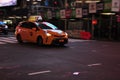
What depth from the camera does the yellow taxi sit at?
2140 centimetres

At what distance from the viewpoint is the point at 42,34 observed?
21672mm

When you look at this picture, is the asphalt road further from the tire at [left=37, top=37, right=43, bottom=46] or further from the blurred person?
the blurred person

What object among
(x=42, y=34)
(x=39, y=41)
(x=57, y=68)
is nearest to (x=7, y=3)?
(x=39, y=41)

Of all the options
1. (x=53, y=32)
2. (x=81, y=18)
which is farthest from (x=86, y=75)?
(x=81, y=18)

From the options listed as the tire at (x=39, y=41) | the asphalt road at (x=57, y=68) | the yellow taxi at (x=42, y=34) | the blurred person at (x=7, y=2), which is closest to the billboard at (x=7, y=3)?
the blurred person at (x=7, y=2)

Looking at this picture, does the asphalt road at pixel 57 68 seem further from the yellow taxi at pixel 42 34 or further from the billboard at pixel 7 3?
the billboard at pixel 7 3

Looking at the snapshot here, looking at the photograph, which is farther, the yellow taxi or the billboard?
the billboard

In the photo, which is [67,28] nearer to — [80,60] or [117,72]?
[80,60]

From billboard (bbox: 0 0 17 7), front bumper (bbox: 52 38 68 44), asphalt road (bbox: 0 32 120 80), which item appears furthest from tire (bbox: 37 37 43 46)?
billboard (bbox: 0 0 17 7)

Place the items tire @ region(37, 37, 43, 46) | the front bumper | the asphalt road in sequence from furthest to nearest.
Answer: tire @ region(37, 37, 43, 46) < the front bumper < the asphalt road

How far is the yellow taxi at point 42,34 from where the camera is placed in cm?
2140

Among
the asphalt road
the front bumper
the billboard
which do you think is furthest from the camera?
the billboard

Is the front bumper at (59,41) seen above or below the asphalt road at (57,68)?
below

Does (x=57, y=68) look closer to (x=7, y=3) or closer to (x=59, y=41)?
(x=59, y=41)
